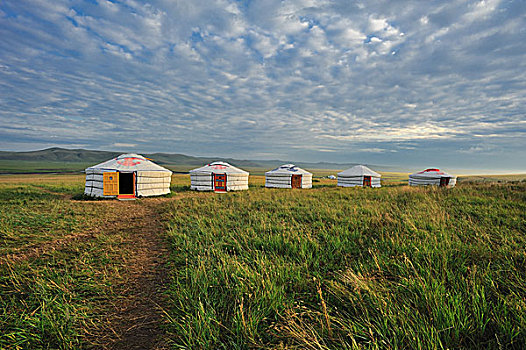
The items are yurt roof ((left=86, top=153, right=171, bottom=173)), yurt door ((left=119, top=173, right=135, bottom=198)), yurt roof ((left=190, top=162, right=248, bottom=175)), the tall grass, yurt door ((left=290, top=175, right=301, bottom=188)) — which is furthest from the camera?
yurt door ((left=290, top=175, right=301, bottom=188))

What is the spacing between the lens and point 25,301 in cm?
281

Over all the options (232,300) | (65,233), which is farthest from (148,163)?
(232,300)

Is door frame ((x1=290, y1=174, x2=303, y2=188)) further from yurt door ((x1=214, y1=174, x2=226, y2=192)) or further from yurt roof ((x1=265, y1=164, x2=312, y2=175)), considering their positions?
yurt door ((x1=214, y1=174, x2=226, y2=192))

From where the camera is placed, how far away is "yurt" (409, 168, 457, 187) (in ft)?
77.5

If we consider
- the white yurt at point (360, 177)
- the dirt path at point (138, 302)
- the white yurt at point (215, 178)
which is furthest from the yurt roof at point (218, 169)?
the dirt path at point (138, 302)

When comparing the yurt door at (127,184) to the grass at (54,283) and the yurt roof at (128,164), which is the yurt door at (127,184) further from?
the grass at (54,283)

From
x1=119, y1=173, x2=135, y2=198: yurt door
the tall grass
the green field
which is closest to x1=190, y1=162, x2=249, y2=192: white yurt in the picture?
x1=119, y1=173, x2=135, y2=198: yurt door

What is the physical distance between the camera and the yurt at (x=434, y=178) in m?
23.6

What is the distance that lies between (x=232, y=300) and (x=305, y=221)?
13.0 ft

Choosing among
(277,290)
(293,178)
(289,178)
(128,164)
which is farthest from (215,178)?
(277,290)

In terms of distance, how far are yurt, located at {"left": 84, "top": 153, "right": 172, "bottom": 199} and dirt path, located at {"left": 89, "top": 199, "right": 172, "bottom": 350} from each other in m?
9.63

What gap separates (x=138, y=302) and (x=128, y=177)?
15.3m

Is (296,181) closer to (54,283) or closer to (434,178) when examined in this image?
(434,178)

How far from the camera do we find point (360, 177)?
24375 millimetres
